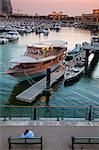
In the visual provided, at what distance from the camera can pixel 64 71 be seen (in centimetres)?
3791

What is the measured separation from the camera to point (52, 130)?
41.1 ft

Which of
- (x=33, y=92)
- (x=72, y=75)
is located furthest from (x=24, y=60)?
(x=33, y=92)

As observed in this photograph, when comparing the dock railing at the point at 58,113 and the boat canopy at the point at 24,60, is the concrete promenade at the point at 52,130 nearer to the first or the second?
the dock railing at the point at 58,113

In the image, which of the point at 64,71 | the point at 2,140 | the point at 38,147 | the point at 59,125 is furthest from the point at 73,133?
the point at 64,71

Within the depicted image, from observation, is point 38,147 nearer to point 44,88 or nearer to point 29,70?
point 44,88

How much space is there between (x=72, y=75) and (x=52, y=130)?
24096 mm

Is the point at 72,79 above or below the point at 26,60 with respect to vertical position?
below

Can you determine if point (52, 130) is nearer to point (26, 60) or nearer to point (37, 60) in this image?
point (26, 60)

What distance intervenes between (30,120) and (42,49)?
26.1m

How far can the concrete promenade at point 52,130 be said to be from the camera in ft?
37.3

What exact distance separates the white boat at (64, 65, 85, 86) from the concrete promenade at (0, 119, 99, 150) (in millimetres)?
21215

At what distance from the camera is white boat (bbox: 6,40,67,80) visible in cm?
3450

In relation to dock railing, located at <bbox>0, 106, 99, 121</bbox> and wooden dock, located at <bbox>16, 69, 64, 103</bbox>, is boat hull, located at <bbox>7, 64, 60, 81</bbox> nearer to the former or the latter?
wooden dock, located at <bbox>16, 69, 64, 103</bbox>

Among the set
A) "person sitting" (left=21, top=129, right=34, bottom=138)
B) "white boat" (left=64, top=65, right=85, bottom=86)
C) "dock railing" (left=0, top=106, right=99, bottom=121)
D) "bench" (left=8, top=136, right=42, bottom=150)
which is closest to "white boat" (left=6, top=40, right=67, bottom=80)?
"white boat" (left=64, top=65, right=85, bottom=86)
